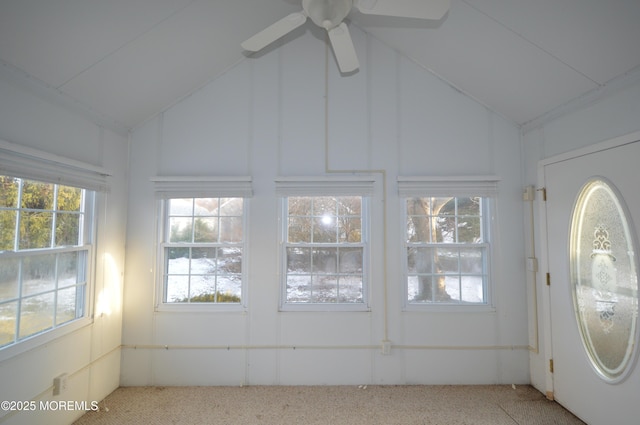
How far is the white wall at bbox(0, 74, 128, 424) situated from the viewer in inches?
77.0

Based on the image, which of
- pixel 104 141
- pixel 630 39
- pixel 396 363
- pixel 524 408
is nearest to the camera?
pixel 630 39

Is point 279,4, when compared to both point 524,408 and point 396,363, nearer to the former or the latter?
point 396,363

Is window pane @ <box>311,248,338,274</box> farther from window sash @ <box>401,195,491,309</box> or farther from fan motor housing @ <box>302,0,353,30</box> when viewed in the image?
fan motor housing @ <box>302,0,353,30</box>

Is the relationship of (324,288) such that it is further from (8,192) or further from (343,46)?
(8,192)

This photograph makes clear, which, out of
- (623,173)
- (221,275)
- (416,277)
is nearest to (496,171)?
(623,173)

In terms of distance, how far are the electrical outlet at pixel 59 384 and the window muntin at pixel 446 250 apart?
9.23 ft

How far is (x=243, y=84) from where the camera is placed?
3092 mm

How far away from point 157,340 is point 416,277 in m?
2.53

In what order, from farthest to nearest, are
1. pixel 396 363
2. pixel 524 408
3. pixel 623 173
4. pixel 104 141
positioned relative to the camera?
pixel 396 363 → pixel 104 141 → pixel 524 408 → pixel 623 173

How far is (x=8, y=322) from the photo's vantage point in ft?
6.38

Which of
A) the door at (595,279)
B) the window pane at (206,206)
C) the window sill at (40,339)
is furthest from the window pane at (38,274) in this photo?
the door at (595,279)

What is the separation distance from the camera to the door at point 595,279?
2.03 meters

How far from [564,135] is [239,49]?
2.92 m

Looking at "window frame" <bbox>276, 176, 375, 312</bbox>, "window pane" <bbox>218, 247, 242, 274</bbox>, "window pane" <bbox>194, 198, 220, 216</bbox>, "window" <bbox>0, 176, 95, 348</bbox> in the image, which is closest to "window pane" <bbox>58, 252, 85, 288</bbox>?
"window" <bbox>0, 176, 95, 348</bbox>
